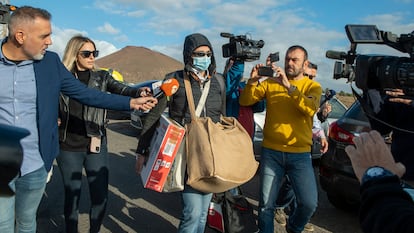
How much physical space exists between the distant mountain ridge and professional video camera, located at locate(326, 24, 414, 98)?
34.8m

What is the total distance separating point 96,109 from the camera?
3.48 meters

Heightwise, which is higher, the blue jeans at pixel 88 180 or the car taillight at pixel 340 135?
the car taillight at pixel 340 135

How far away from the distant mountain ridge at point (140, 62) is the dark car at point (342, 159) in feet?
107

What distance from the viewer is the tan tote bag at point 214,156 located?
2.85 meters

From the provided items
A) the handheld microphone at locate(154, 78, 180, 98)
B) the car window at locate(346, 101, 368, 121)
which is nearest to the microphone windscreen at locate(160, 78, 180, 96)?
the handheld microphone at locate(154, 78, 180, 98)

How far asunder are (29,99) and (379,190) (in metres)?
2.21

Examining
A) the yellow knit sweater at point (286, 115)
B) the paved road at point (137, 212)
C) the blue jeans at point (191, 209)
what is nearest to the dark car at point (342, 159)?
the paved road at point (137, 212)

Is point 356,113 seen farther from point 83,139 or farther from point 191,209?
Answer: point 83,139

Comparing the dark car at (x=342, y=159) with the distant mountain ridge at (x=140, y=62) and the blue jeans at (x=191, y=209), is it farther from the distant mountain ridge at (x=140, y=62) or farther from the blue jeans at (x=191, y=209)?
the distant mountain ridge at (x=140, y=62)

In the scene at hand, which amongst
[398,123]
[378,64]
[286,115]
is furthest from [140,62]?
[378,64]

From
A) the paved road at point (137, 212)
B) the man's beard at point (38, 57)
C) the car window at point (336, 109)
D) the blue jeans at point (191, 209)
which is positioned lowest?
the paved road at point (137, 212)

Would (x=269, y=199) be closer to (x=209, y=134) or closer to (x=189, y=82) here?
(x=209, y=134)

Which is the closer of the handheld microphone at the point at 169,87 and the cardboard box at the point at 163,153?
the cardboard box at the point at 163,153

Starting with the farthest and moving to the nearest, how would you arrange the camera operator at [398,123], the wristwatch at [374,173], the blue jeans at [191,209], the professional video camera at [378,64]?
1. the blue jeans at [191,209]
2. the camera operator at [398,123]
3. the professional video camera at [378,64]
4. the wristwatch at [374,173]
